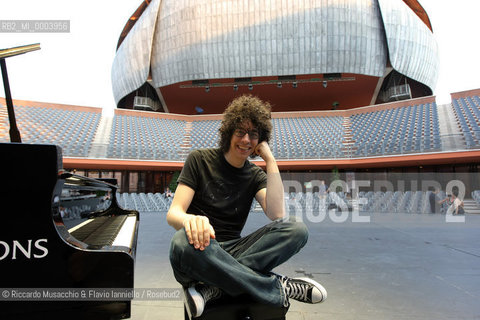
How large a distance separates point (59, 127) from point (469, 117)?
24856mm

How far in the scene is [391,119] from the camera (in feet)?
59.5

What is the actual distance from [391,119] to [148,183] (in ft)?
57.2

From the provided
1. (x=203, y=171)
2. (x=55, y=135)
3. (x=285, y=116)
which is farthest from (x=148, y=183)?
(x=203, y=171)

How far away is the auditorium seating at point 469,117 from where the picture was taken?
42.4ft

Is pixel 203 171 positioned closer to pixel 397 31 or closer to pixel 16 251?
pixel 16 251

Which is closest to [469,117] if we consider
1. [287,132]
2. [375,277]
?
[287,132]

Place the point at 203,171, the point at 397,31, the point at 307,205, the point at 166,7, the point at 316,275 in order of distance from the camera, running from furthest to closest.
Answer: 1. the point at 166,7
2. the point at 397,31
3. the point at 307,205
4. the point at 316,275
5. the point at 203,171

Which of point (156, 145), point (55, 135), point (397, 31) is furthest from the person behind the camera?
point (397, 31)

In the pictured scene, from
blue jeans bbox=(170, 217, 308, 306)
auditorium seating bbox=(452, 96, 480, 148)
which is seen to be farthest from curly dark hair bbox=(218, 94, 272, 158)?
auditorium seating bbox=(452, 96, 480, 148)

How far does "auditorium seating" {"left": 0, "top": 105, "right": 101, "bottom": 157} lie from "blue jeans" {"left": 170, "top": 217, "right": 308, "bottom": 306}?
16.1m

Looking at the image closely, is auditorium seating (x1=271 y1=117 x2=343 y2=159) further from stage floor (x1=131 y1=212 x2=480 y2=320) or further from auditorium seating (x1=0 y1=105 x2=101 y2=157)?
auditorium seating (x1=0 y1=105 x2=101 y2=157)

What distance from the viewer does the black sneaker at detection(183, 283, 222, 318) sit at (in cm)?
87

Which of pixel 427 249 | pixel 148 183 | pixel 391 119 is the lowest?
pixel 148 183

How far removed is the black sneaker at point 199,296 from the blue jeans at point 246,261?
0.11 feet
